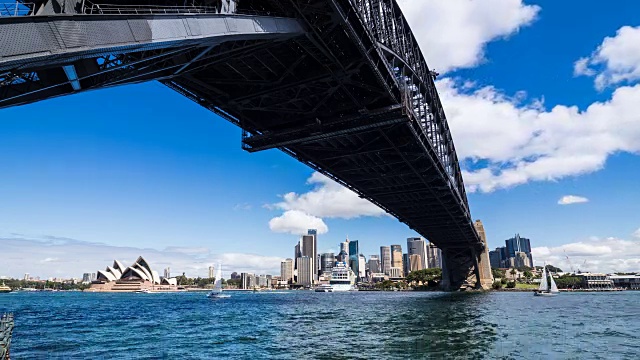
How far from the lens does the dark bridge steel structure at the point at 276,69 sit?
945 centimetres

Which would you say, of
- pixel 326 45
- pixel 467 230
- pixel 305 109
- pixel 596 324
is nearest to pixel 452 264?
pixel 467 230

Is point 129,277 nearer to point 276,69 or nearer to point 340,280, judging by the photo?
point 340,280

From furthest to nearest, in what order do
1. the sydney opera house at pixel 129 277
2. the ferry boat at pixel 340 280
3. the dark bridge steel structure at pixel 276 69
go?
the ferry boat at pixel 340 280, the sydney opera house at pixel 129 277, the dark bridge steel structure at pixel 276 69

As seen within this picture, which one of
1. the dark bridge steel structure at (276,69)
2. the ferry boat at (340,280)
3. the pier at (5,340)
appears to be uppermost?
the dark bridge steel structure at (276,69)

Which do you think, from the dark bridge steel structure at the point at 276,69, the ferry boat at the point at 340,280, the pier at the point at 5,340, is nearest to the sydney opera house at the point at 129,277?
the ferry boat at the point at 340,280

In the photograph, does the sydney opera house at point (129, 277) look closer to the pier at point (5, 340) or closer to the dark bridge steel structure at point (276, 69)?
the dark bridge steel structure at point (276, 69)

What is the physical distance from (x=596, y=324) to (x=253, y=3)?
106 feet

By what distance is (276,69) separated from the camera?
2495cm

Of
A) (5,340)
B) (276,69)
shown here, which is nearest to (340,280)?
(276,69)

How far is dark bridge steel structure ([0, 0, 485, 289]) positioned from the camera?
945 cm

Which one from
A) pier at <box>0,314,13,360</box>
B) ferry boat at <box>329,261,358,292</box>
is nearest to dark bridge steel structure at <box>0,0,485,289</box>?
pier at <box>0,314,13,360</box>

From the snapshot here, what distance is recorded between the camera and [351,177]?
5125 cm

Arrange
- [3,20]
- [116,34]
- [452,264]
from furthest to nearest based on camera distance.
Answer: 1. [452,264]
2. [116,34]
3. [3,20]

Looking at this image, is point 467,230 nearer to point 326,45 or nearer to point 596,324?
point 596,324
